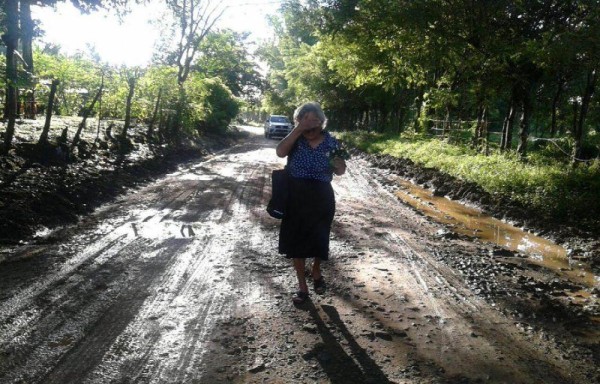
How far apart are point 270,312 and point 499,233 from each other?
5457 millimetres

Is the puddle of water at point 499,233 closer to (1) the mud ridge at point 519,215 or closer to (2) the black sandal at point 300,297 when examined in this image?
(1) the mud ridge at point 519,215

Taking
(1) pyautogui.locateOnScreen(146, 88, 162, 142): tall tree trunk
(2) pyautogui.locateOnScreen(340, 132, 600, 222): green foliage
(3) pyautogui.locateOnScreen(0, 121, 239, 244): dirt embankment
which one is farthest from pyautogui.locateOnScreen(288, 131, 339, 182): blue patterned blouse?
(1) pyautogui.locateOnScreen(146, 88, 162, 142): tall tree trunk

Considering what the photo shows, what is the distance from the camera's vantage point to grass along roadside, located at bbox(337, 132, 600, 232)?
8.53 metres

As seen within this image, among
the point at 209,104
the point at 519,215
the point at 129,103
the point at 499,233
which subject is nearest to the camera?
the point at 499,233

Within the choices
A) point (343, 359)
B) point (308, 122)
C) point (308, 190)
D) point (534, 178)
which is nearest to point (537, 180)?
point (534, 178)

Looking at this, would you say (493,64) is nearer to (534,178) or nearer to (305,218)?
(534,178)

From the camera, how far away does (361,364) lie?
10.9 feet

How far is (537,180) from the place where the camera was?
10.0 metres

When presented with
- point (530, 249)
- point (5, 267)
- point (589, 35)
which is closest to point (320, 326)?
point (5, 267)

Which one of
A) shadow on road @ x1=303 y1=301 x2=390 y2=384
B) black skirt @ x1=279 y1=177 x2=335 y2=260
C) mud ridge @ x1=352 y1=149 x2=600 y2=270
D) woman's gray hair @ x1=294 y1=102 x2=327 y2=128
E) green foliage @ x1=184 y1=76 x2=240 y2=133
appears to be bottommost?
shadow on road @ x1=303 y1=301 x2=390 y2=384

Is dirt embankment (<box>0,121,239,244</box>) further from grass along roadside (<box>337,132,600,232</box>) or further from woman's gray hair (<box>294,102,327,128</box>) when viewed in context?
grass along roadside (<box>337,132,600,232</box>)

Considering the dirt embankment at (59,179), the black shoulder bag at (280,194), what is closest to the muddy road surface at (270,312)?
the dirt embankment at (59,179)

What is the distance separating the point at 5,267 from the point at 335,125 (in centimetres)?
4613

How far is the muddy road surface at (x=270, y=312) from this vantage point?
3.22m
